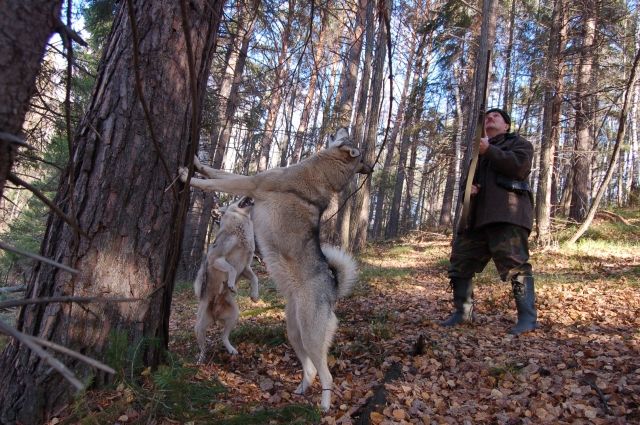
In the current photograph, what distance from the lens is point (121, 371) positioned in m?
2.95

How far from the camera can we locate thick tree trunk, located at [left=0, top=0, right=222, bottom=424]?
2881 mm

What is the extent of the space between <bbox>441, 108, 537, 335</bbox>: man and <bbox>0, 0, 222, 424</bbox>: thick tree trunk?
368 centimetres

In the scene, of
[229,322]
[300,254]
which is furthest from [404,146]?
[300,254]

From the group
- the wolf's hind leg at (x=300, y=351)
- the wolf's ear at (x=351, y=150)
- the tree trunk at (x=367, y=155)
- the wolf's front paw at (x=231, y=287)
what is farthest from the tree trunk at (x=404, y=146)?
the wolf's hind leg at (x=300, y=351)

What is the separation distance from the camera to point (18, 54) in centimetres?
123

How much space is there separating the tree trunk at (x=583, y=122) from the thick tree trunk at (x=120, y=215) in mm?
13203

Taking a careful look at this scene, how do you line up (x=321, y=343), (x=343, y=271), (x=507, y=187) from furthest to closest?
1. (x=507, y=187)
2. (x=343, y=271)
3. (x=321, y=343)

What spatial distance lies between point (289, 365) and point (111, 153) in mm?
2857

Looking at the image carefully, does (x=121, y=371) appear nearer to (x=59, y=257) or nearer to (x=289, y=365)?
(x=59, y=257)

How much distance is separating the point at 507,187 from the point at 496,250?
801 millimetres

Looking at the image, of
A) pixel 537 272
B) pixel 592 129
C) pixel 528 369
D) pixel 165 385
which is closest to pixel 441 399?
pixel 528 369

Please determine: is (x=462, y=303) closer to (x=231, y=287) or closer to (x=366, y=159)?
(x=231, y=287)

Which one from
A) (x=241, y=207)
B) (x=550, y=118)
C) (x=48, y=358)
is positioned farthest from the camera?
(x=550, y=118)

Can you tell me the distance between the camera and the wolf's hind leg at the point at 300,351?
394cm
